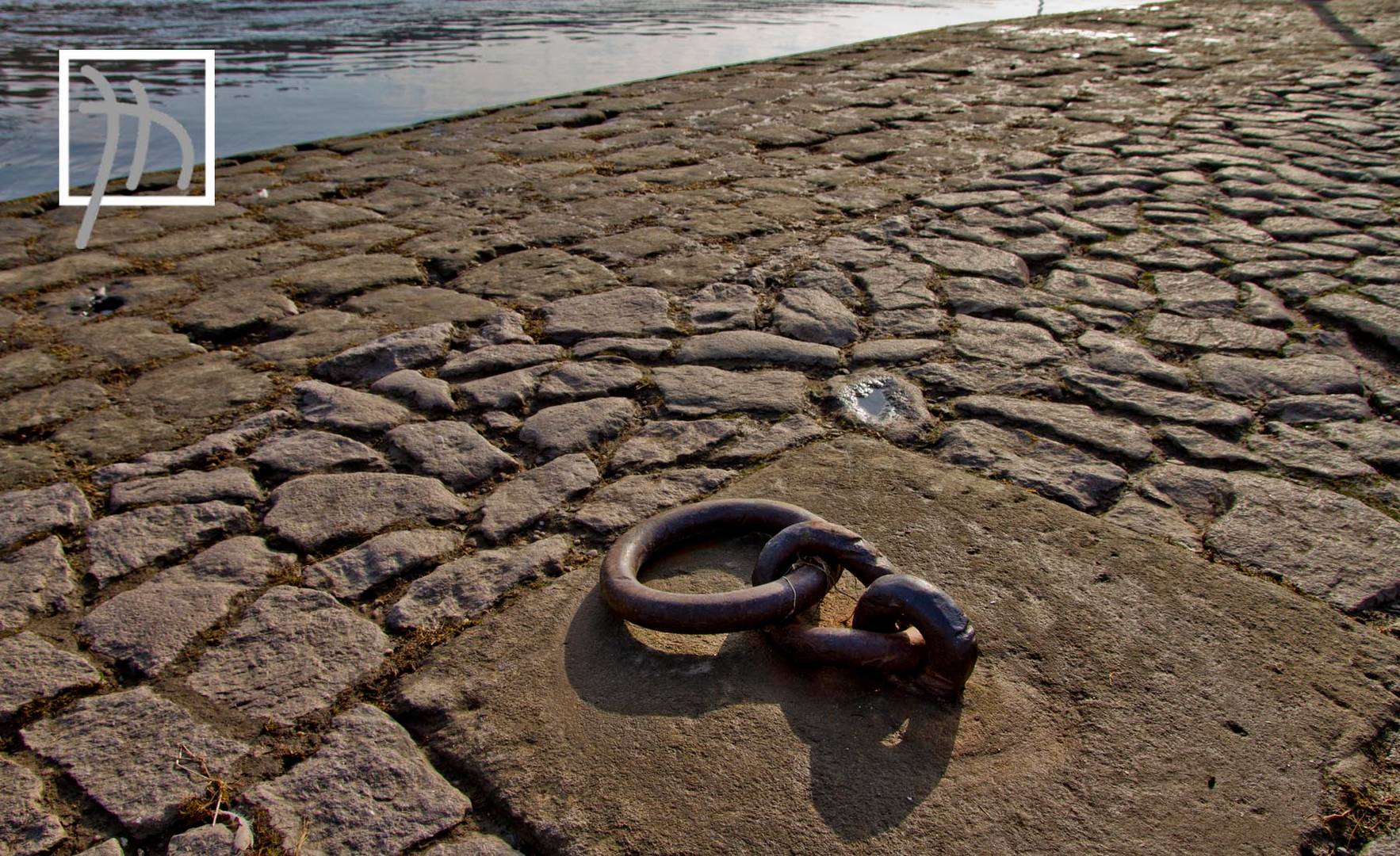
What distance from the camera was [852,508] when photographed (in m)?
2.52

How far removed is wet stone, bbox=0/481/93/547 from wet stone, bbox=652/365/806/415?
157cm

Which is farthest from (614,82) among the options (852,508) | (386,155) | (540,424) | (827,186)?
(852,508)

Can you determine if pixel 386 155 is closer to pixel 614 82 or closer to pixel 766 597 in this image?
pixel 614 82

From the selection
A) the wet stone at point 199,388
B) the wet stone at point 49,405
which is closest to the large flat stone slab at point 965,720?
the wet stone at point 199,388

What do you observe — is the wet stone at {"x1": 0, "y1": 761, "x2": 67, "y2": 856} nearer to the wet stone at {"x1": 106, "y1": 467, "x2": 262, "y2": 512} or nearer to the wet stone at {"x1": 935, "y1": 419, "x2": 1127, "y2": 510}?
the wet stone at {"x1": 106, "y1": 467, "x2": 262, "y2": 512}

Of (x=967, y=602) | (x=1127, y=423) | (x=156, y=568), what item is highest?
(x=1127, y=423)

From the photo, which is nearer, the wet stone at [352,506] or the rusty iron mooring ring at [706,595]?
the rusty iron mooring ring at [706,595]

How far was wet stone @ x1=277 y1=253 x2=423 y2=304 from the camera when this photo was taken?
396 centimetres

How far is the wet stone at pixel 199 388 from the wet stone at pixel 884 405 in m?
1.79

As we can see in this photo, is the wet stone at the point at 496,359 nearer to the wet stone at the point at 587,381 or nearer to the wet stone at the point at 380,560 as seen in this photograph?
the wet stone at the point at 587,381

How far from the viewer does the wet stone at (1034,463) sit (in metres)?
2.62

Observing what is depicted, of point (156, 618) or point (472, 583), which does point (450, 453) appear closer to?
point (472, 583)

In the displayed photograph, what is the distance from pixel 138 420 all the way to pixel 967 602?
2.42m

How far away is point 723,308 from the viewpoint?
12.2 ft
